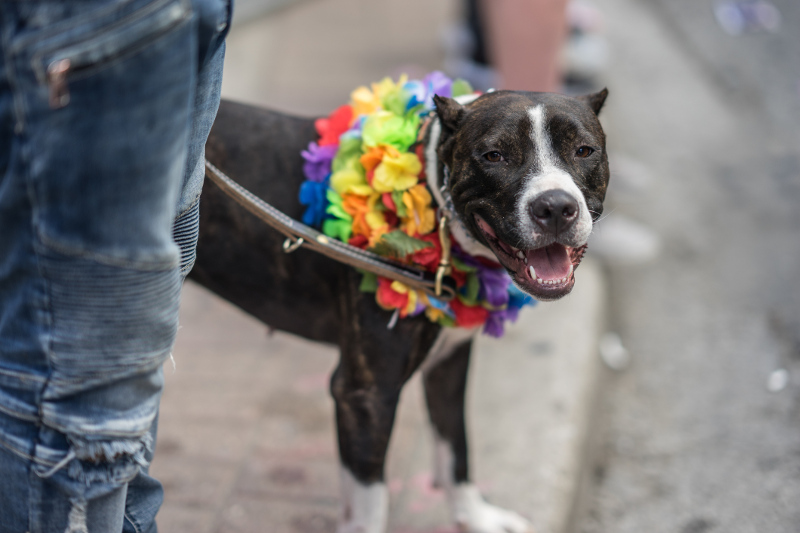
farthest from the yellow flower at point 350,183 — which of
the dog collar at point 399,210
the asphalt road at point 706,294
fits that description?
the asphalt road at point 706,294

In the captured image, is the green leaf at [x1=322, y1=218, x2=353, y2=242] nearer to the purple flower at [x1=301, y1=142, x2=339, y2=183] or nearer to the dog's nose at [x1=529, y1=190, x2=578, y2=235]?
the purple flower at [x1=301, y1=142, x2=339, y2=183]

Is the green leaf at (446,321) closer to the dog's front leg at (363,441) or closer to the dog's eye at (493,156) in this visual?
the dog's front leg at (363,441)

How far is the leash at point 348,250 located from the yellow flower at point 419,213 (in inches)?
1.7

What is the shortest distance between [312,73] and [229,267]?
13.3 ft

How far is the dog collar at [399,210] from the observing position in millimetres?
2049

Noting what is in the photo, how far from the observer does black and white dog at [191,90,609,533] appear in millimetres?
1853

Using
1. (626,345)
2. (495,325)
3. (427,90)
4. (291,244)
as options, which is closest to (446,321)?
(495,325)

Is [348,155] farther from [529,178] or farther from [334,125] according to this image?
[529,178]

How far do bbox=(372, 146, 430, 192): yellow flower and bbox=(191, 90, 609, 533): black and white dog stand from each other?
6 cm

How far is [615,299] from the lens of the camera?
3930mm

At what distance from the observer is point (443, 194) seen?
204 cm

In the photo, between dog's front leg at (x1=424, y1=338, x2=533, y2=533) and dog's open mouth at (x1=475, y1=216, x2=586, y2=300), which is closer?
dog's open mouth at (x1=475, y1=216, x2=586, y2=300)

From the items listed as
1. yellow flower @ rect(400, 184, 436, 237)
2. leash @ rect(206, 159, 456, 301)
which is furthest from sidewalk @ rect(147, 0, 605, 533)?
yellow flower @ rect(400, 184, 436, 237)

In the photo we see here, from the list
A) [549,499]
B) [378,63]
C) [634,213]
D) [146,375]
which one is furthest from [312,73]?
[146,375]
